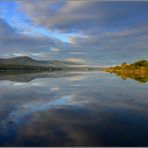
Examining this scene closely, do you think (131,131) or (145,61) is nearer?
(131,131)

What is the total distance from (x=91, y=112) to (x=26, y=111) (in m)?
3.30

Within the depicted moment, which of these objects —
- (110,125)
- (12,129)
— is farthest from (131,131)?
(12,129)

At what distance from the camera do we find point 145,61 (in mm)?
105125

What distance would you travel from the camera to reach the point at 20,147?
7129mm

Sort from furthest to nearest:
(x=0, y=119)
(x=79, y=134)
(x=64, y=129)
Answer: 1. (x=0, y=119)
2. (x=64, y=129)
3. (x=79, y=134)

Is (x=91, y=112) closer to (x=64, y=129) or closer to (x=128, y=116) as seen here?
(x=128, y=116)

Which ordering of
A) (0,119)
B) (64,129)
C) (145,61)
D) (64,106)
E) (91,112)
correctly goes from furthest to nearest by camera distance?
1. (145,61)
2. (64,106)
3. (91,112)
4. (0,119)
5. (64,129)

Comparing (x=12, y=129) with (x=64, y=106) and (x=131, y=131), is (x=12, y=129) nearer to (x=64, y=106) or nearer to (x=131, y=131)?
(x=131, y=131)

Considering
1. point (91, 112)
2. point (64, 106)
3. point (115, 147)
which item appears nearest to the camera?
point (115, 147)

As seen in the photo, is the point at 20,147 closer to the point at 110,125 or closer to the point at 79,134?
Answer: the point at 79,134

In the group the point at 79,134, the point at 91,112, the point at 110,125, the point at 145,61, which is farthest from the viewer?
the point at 145,61

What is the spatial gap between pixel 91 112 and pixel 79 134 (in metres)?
3.97

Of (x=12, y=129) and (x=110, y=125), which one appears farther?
(x=110, y=125)

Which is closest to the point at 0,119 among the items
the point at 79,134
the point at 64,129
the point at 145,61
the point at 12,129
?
the point at 12,129
